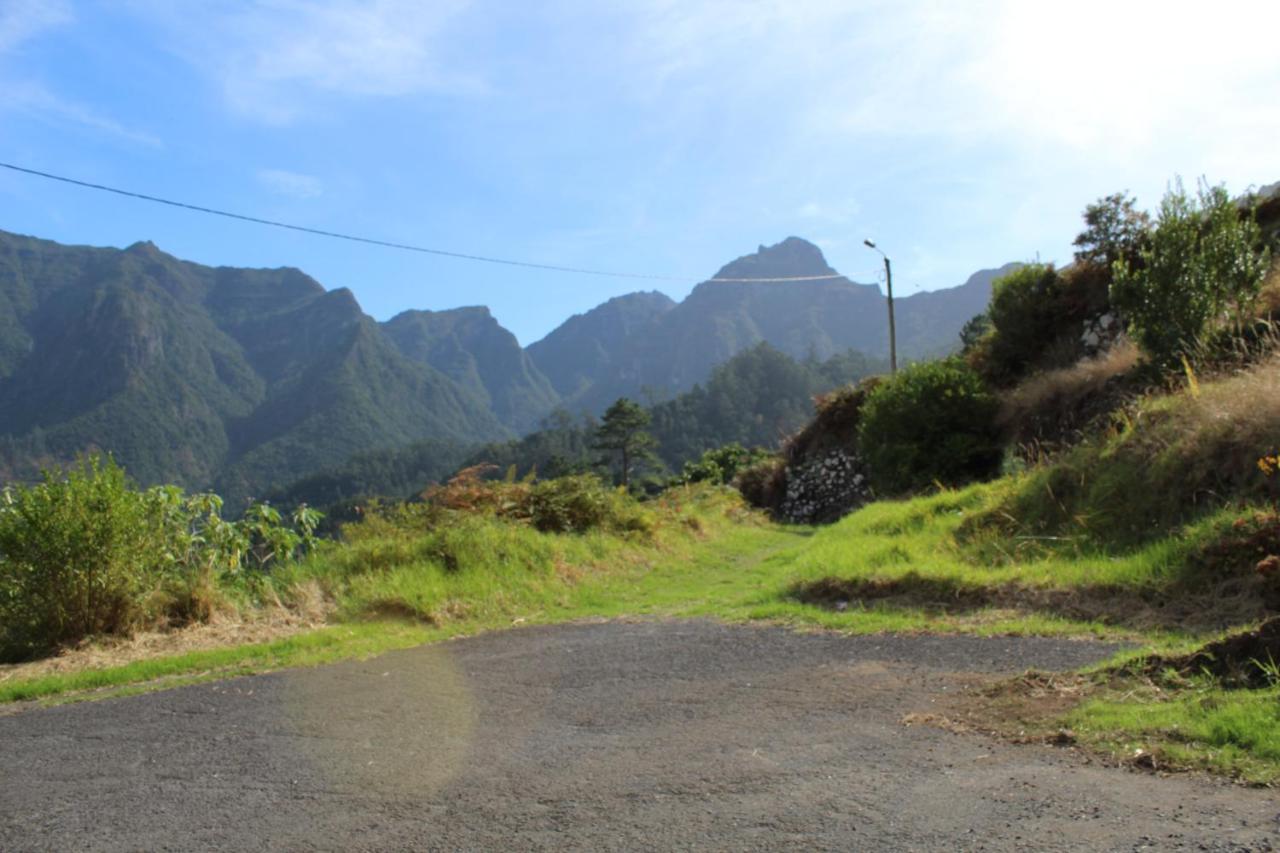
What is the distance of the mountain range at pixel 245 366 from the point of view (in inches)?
3410

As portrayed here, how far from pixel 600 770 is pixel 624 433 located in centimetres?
4061

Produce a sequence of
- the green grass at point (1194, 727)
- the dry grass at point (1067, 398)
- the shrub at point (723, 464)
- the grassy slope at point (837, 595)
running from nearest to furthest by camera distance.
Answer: the green grass at point (1194, 727) → the grassy slope at point (837, 595) → the dry grass at point (1067, 398) → the shrub at point (723, 464)

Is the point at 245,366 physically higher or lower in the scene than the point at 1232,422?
higher

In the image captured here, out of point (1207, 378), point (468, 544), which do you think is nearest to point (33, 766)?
point (468, 544)

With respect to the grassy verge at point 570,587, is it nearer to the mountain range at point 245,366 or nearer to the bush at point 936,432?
the bush at point 936,432

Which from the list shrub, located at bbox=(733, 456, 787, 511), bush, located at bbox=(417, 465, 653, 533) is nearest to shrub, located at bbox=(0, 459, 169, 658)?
bush, located at bbox=(417, 465, 653, 533)

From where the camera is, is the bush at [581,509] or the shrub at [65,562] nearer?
the shrub at [65,562]

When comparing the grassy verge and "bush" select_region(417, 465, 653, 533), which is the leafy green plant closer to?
the grassy verge

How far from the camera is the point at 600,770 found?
163 inches

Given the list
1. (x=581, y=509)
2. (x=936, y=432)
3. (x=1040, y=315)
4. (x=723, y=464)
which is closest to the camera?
(x=581, y=509)

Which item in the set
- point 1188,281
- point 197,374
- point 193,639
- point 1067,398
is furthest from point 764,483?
point 197,374

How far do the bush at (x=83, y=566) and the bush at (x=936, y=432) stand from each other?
45.4 feet

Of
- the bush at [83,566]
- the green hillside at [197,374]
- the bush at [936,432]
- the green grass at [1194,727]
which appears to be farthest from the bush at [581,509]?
the green hillside at [197,374]

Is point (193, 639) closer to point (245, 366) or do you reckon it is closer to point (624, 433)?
point (624, 433)
